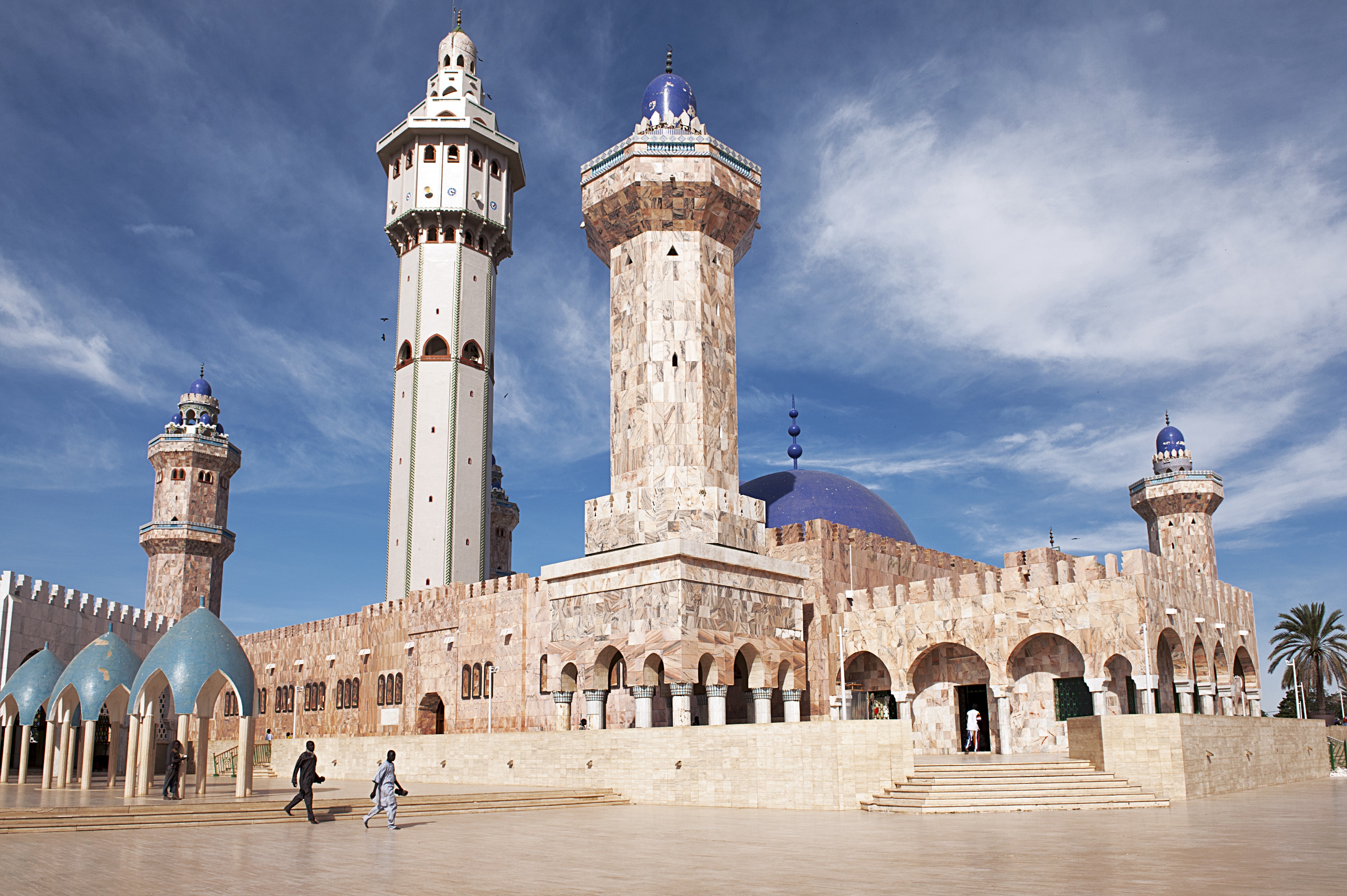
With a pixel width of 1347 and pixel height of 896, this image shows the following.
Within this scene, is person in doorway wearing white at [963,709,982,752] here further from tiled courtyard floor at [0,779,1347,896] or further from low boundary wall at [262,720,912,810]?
tiled courtyard floor at [0,779,1347,896]

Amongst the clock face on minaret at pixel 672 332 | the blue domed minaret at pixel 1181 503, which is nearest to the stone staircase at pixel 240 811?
the clock face on minaret at pixel 672 332

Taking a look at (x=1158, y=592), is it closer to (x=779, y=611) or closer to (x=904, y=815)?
(x=779, y=611)

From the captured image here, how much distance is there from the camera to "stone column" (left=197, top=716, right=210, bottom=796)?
19.8 meters

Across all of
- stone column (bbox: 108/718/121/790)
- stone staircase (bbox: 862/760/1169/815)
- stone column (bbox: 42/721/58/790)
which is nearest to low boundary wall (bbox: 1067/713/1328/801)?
stone staircase (bbox: 862/760/1169/815)

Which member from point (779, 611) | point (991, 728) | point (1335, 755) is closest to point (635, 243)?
point (779, 611)

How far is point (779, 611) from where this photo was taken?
91.4 ft

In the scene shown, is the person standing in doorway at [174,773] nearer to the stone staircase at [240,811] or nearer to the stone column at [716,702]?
the stone staircase at [240,811]

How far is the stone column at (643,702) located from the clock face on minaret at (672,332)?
12.1ft

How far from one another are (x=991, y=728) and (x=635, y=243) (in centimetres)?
1576

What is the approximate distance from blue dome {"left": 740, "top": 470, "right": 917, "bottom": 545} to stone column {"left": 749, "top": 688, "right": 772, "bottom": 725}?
7.31 meters

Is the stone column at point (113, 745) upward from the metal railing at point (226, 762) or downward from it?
upward

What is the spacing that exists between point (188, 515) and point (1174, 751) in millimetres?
46302

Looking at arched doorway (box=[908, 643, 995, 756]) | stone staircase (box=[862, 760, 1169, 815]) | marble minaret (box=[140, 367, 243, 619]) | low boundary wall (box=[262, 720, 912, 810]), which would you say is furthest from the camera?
marble minaret (box=[140, 367, 243, 619])

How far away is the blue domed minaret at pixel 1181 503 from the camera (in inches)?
2021
